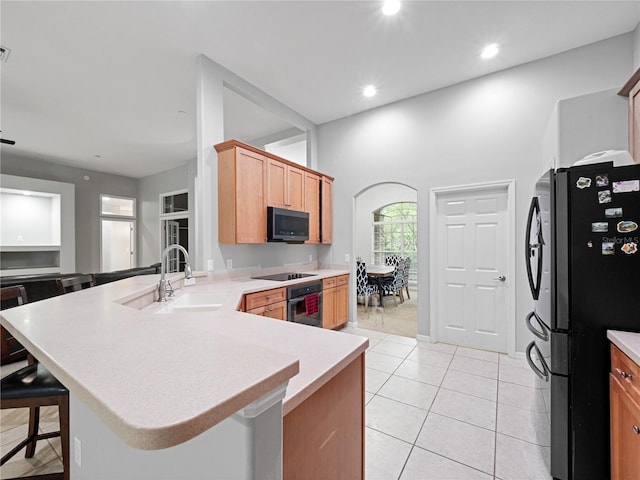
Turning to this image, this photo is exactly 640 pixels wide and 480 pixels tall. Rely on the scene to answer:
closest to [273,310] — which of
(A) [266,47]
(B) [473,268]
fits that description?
(B) [473,268]

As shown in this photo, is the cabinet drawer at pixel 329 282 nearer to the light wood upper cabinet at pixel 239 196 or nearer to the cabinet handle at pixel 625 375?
the light wood upper cabinet at pixel 239 196

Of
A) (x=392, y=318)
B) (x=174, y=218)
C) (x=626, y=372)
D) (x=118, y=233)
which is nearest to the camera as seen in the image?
(x=626, y=372)

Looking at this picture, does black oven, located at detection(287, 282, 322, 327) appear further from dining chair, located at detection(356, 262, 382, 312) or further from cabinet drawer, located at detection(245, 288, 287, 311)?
dining chair, located at detection(356, 262, 382, 312)

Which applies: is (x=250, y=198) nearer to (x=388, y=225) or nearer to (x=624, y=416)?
(x=624, y=416)

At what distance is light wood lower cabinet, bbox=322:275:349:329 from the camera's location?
12.9 feet

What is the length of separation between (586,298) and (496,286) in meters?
2.04

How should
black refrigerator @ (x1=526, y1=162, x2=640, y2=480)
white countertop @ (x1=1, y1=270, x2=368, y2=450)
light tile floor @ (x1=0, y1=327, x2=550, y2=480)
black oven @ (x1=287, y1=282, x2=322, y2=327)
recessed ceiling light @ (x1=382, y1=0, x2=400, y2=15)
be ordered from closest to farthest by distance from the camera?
white countertop @ (x1=1, y1=270, x2=368, y2=450) < black refrigerator @ (x1=526, y1=162, x2=640, y2=480) < light tile floor @ (x1=0, y1=327, x2=550, y2=480) < recessed ceiling light @ (x1=382, y1=0, x2=400, y2=15) < black oven @ (x1=287, y1=282, x2=322, y2=327)

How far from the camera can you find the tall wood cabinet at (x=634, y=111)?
2012 millimetres

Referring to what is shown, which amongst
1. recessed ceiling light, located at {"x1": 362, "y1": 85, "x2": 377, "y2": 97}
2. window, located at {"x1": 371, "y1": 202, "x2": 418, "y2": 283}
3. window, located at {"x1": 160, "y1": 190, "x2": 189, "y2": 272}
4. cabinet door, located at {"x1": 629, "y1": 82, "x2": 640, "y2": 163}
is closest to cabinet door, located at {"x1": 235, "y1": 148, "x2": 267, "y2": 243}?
recessed ceiling light, located at {"x1": 362, "y1": 85, "x2": 377, "y2": 97}

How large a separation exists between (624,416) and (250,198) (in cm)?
324

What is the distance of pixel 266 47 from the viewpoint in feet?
9.59

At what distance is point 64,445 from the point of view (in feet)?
4.23

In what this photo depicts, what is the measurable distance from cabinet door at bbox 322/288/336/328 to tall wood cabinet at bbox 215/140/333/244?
3.78 feet

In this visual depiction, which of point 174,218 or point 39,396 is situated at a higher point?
point 174,218
